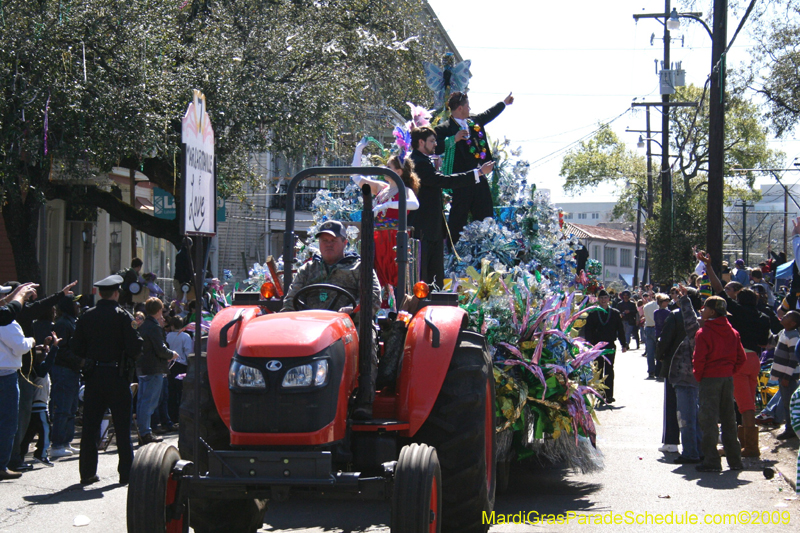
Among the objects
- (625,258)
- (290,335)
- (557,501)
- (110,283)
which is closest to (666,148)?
(557,501)

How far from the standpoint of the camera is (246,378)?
4.44 meters

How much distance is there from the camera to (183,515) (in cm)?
454

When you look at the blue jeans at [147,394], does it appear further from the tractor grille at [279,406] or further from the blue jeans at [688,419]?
the tractor grille at [279,406]

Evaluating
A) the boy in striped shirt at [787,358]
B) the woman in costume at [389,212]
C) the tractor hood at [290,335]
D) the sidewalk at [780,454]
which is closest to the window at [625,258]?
the sidewalk at [780,454]

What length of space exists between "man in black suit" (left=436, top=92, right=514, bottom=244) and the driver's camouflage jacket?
3754 mm

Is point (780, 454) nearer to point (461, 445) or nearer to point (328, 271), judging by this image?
point (461, 445)

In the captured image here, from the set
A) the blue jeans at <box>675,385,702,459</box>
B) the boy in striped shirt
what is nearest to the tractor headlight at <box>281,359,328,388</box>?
the blue jeans at <box>675,385,702,459</box>

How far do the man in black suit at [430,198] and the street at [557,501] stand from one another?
2203 millimetres

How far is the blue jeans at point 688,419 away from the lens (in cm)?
948

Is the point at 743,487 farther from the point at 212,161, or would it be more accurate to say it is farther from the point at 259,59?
the point at 259,59

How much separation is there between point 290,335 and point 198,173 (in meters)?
0.96

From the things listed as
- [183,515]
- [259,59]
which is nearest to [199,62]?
[259,59]

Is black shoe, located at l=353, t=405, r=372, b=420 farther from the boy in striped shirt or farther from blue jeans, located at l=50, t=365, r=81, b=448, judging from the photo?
the boy in striped shirt

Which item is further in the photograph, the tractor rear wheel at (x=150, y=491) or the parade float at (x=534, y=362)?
the parade float at (x=534, y=362)
